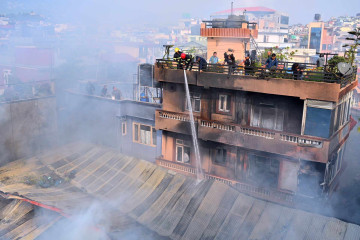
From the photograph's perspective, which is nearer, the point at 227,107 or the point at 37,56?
the point at 227,107

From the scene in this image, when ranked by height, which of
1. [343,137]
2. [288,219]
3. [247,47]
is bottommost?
[288,219]

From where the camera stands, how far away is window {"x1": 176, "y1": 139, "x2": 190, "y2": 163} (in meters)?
17.2

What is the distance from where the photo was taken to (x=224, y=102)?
1573 cm

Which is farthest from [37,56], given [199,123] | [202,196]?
[202,196]

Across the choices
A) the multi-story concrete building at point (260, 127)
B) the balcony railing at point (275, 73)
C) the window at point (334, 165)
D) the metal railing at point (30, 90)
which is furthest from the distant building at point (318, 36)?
the metal railing at point (30, 90)

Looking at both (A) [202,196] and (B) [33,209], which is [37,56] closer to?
(B) [33,209]

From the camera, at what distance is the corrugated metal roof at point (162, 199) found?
11734 millimetres

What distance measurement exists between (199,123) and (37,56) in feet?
90.4

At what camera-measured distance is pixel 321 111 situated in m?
12.9

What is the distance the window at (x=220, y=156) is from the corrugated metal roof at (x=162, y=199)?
213 cm

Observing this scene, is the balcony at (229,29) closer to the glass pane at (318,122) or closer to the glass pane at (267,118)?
the glass pane at (267,118)

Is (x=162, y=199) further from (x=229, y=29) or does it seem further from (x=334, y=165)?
(x=229, y=29)

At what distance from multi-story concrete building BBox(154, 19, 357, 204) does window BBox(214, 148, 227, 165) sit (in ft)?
0.15

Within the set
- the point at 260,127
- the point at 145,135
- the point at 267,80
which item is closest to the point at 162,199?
the point at 260,127
